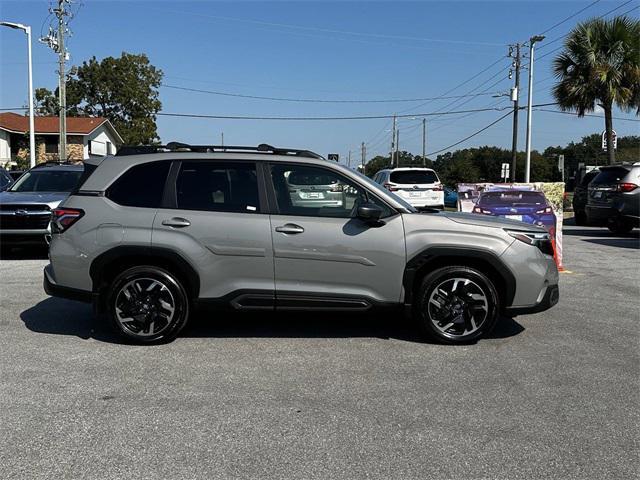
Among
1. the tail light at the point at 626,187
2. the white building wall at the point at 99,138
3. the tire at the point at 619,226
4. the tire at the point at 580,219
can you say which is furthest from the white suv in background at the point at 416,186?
the white building wall at the point at 99,138

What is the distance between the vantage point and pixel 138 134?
6009 centimetres

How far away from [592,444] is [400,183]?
16.4m

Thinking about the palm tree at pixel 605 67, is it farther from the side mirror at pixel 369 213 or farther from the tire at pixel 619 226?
the side mirror at pixel 369 213

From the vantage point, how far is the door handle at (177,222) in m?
5.46

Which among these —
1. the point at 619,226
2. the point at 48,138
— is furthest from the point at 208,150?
the point at 48,138

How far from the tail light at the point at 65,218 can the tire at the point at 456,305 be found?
3.29 m

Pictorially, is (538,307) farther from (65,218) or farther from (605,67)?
(605,67)

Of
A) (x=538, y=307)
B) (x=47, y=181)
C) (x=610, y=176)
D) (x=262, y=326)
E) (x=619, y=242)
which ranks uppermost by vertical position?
(x=610, y=176)

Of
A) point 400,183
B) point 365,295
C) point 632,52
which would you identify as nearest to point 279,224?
point 365,295

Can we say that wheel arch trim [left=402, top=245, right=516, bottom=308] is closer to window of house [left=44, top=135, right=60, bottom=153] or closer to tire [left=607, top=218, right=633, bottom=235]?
tire [left=607, top=218, right=633, bottom=235]

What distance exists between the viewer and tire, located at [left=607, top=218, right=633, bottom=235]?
15.3m

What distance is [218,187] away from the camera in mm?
5609

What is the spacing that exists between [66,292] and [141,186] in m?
1.24

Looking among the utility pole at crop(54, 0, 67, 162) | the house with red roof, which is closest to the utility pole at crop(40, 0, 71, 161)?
the utility pole at crop(54, 0, 67, 162)
